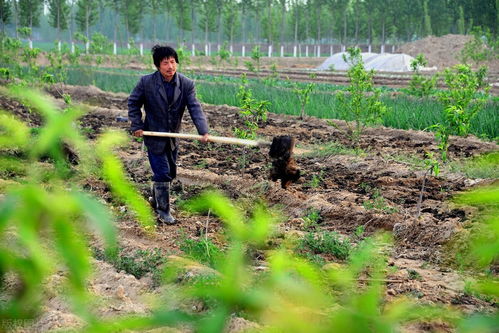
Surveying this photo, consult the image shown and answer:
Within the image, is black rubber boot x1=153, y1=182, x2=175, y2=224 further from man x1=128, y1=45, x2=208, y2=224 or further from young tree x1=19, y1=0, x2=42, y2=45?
young tree x1=19, y1=0, x2=42, y2=45

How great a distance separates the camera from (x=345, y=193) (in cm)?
751

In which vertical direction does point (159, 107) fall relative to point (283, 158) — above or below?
above

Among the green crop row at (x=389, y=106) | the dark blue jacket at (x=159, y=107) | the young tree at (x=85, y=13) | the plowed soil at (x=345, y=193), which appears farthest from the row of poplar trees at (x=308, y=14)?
the dark blue jacket at (x=159, y=107)

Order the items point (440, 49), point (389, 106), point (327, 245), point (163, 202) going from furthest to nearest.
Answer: point (440, 49)
point (389, 106)
point (163, 202)
point (327, 245)

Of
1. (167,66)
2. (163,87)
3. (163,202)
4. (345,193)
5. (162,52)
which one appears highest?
(162,52)

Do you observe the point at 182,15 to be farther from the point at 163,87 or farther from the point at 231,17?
the point at 163,87

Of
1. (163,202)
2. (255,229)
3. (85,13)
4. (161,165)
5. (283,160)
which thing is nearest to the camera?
(255,229)

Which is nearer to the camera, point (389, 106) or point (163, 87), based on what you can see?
point (163, 87)

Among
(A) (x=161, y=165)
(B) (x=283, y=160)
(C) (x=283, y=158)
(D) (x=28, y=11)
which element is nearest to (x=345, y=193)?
(B) (x=283, y=160)

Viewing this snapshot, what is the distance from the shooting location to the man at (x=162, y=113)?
583 cm

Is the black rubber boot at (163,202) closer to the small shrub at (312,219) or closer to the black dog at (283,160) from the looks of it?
the black dog at (283,160)

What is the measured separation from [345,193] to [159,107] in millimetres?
2642

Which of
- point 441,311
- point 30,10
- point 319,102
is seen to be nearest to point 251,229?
point 441,311

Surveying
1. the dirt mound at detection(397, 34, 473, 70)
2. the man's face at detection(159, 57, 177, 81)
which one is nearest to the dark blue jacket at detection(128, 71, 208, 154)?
the man's face at detection(159, 57, 177, 81)
